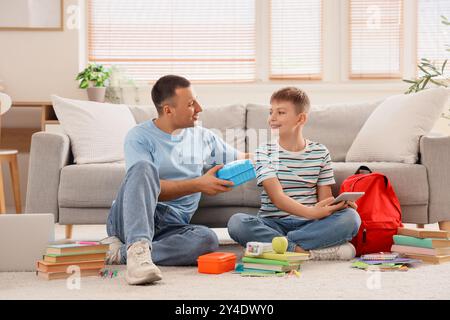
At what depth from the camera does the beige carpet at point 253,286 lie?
7.03 feet

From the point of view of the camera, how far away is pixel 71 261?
8.21 feet

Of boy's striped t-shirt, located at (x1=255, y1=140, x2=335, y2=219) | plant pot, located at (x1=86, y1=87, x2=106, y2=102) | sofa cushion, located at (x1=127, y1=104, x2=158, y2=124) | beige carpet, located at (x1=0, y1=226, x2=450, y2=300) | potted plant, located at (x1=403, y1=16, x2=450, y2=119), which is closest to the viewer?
beige carpet, located at (x1=0, y1=226, x2=450, y2=300)

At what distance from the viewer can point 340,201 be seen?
2.81 m

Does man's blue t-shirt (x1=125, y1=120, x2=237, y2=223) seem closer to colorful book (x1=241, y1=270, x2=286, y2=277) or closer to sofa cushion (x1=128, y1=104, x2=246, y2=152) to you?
colorful book (x1=241, y1=270, x2=286, y2=277)

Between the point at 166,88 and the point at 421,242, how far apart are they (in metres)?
1.20

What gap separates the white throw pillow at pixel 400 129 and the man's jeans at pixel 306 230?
76 centimetres

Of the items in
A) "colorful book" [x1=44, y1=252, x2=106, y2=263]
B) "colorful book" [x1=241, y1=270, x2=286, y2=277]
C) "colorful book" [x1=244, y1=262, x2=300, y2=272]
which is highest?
"colorful book" [x1=44, y1=252, x2=106, y2=263]

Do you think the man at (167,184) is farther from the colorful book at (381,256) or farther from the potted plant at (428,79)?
the potted plant at (428,79)

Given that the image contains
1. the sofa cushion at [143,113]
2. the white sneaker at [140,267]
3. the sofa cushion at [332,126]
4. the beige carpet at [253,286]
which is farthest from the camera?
the sofa cushion at [143,113]

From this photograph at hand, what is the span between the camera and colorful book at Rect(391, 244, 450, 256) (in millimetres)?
2781

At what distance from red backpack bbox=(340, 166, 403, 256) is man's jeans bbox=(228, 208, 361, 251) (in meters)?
0.15

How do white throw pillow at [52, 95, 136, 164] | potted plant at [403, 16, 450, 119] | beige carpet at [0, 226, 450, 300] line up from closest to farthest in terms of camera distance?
beige carpet at [0, 226, 450, 300] < white throw pillow at [52, 95, 136, 164] < potted plant at [403, 16, 450, 119]

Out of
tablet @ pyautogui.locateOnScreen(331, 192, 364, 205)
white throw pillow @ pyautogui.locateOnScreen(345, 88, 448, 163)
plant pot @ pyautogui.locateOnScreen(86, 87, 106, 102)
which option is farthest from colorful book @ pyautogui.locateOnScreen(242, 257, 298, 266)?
plant pot @ pyautogui.locateOnScreen(86, 87, 106, 102)

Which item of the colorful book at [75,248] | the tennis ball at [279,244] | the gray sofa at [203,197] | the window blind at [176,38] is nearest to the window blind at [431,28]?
the window blind at [176,38]
